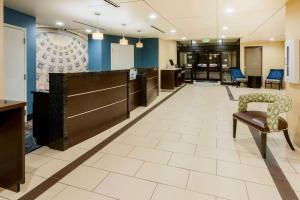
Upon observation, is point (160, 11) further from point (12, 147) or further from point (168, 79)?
point (168, 79)

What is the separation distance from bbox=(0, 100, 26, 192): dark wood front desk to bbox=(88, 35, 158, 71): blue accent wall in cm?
760

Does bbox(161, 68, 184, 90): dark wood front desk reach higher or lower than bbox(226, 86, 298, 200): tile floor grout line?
higher

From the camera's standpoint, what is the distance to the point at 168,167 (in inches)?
117

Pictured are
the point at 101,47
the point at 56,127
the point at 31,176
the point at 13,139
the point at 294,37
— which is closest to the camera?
the point at 13,139

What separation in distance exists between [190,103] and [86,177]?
18.3 ft

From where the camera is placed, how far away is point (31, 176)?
2678 mm

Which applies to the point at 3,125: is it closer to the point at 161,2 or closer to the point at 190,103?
the point at 161,2

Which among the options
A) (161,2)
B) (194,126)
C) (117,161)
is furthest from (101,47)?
(117,161)

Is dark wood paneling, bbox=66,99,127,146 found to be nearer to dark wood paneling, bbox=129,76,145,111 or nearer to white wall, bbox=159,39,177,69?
dark wood paneling, bbox=129,76,145,111

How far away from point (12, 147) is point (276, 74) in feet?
41.3

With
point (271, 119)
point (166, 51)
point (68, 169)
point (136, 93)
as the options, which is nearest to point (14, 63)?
point (136, 93)

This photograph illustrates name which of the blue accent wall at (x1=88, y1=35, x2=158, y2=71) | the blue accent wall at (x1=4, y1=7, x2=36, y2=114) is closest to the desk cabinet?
the blue accent wall at (x1=88, y1=35, x2=158, y2=71)

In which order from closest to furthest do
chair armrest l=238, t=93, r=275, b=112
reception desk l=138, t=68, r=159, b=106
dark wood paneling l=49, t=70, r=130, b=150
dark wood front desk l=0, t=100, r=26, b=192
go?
dark wood front desk l=0, t=100, r=26, b=192, dark wood paneling l=49, t=70, r=130, b=150, chair armrest l=238, t=93, r=275, b=112, reception desk l=138, t=68, r=159, b=106

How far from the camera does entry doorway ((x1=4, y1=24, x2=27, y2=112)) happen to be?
514cm
